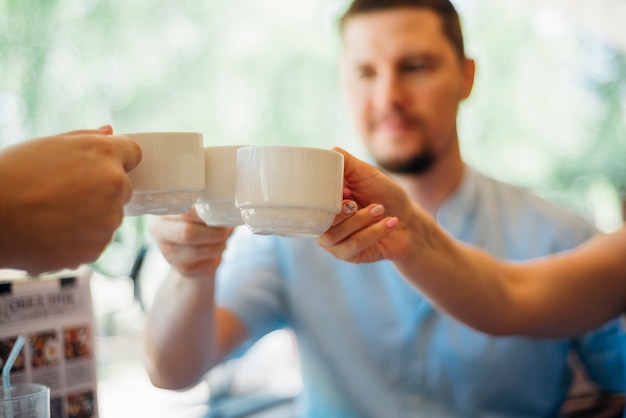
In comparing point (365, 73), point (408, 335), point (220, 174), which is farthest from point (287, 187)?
point (365, 73)

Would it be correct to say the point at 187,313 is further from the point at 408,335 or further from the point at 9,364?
the point at 408,335

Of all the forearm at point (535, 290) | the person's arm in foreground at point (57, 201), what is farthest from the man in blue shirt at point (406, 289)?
the person's arm in foreground at point (57, 201)

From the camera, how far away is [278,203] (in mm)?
698

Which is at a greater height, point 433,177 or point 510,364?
point 433,177

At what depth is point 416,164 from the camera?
1662 millimetres

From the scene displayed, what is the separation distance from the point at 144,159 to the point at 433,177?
3.68ft

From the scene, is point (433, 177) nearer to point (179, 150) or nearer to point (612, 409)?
point (612, 409)

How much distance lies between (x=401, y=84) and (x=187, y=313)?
84 centimetres

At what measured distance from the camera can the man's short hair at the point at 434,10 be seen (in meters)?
1.66

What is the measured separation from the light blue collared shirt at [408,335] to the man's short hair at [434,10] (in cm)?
42

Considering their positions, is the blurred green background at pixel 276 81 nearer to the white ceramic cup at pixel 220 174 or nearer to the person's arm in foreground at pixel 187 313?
the person's arm in foreground at pixel 187 313

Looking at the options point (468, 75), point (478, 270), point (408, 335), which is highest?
point (468, 75)

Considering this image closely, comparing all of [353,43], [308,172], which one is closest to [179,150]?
[308,172]

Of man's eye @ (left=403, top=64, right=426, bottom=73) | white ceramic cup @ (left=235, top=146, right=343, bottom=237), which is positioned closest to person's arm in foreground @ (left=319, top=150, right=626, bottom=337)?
white ceramic cup @ (left=235, top=146, right=343, bottom=237)
